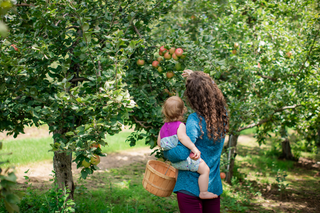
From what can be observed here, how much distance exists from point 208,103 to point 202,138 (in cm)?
24

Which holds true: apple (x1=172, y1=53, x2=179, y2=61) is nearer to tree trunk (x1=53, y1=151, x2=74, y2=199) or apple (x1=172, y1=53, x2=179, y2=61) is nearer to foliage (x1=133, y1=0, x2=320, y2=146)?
foliage (x1=133, y1=0, x2=320, y2=146)

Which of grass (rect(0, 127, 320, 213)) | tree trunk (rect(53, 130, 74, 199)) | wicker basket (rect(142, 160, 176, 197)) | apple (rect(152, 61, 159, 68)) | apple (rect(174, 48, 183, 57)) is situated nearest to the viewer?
wicker basket (rect(142, 160, 176, 197))

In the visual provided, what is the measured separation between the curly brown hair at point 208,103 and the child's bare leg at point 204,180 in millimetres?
203

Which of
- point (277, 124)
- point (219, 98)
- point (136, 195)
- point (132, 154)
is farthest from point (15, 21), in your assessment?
point (132, 154)

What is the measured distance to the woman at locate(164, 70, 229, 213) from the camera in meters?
1.68

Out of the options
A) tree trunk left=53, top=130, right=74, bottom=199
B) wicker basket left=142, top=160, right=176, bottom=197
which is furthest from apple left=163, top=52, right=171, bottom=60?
tree trunk left=53, top=130, right=74, bottom=199

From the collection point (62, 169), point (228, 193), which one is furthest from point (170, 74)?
point (228, 193)

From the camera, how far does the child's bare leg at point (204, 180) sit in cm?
167

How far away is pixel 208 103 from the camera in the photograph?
68.1 inches

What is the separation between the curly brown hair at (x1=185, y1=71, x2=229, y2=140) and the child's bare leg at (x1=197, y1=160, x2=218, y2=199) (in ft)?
0.67

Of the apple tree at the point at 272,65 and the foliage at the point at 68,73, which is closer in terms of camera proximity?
the foliage at the point at 68,73

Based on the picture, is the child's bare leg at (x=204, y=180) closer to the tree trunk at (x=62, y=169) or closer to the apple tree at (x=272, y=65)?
the apple tree at (x=272, y=65)

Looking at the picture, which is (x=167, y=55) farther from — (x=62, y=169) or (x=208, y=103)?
(x=62, y=169)

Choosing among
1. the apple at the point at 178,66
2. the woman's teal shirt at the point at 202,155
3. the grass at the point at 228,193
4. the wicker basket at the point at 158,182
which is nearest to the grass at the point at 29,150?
the grass at the point at 228,193
